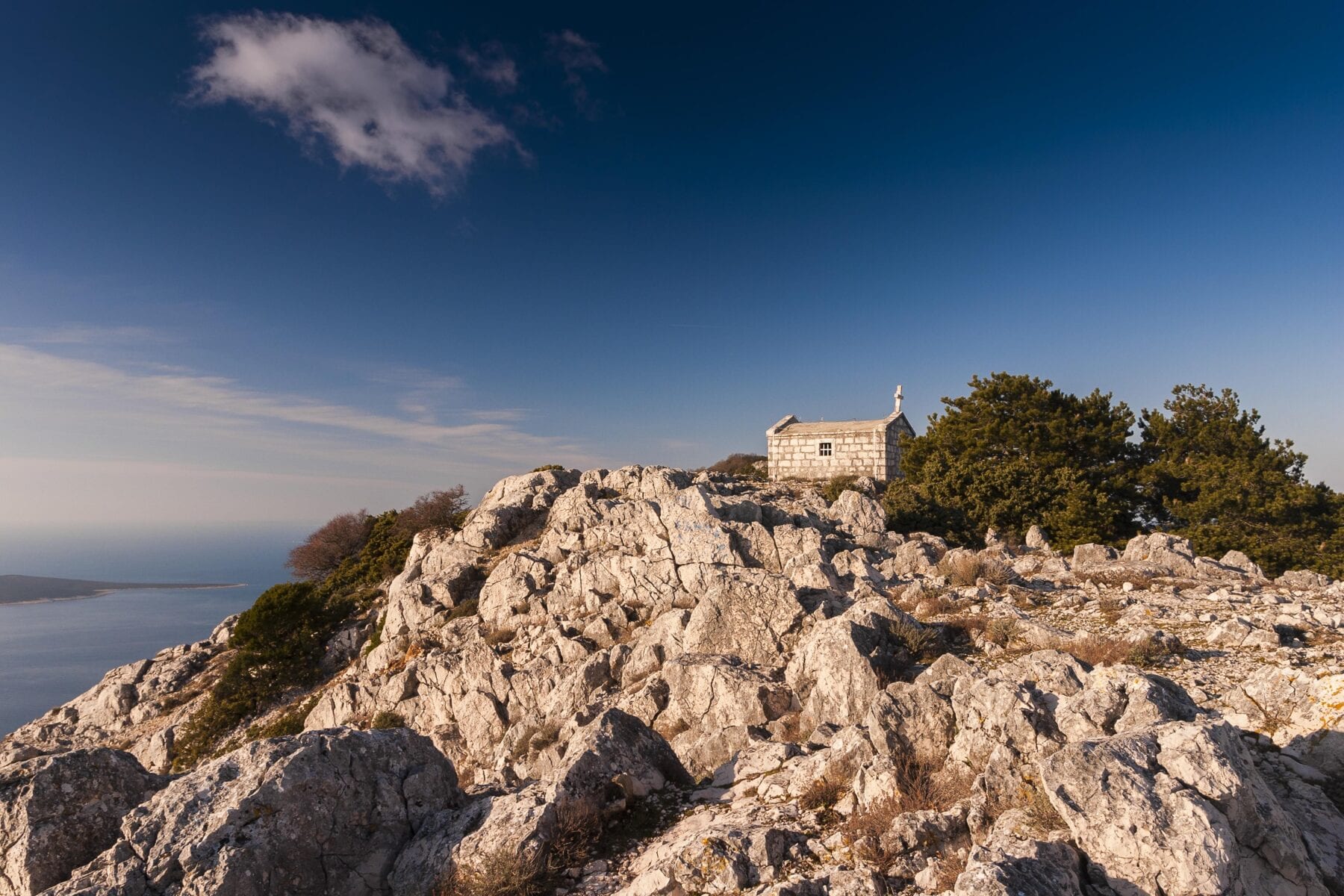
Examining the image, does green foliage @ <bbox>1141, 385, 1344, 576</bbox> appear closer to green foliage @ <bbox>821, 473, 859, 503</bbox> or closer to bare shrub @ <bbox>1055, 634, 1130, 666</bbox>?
green foliage @ <bbox>821, 473, 859, 503</bbox>

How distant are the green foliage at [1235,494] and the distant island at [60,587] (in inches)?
3326

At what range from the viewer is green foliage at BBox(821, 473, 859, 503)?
35.3m

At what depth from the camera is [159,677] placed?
26.2 metres

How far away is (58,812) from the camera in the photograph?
20.2ft

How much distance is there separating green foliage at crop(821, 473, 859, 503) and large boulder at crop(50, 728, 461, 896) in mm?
29788

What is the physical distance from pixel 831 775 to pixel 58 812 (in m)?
8.28

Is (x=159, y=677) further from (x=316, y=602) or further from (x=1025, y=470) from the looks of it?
(x=1025, y=470)

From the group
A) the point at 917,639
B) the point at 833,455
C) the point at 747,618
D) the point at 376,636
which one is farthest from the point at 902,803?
the point at 833,455

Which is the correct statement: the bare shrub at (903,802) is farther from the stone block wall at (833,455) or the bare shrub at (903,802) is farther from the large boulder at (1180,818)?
the stone block wall at (833,455)

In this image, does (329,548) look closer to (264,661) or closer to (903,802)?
(264,661)

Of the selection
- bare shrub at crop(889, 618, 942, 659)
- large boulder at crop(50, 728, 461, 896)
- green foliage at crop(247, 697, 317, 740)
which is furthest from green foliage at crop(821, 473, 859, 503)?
large boulder at crop(50, 728, 461, 896)

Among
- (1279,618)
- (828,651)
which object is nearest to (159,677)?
(828,651)

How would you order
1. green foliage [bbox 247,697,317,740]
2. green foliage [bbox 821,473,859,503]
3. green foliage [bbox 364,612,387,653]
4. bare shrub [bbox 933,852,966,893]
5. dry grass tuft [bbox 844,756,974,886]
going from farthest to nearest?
green foliage [bbox 821,473,859,503], green foliage [bbox 364,612,387,653], green foliage [bbox 247,697,317,740], dry grass tuft [bbox 844,756,974,886], bare shrub [bbox 933,852,966,893]

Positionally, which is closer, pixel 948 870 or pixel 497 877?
pixel 948 870
